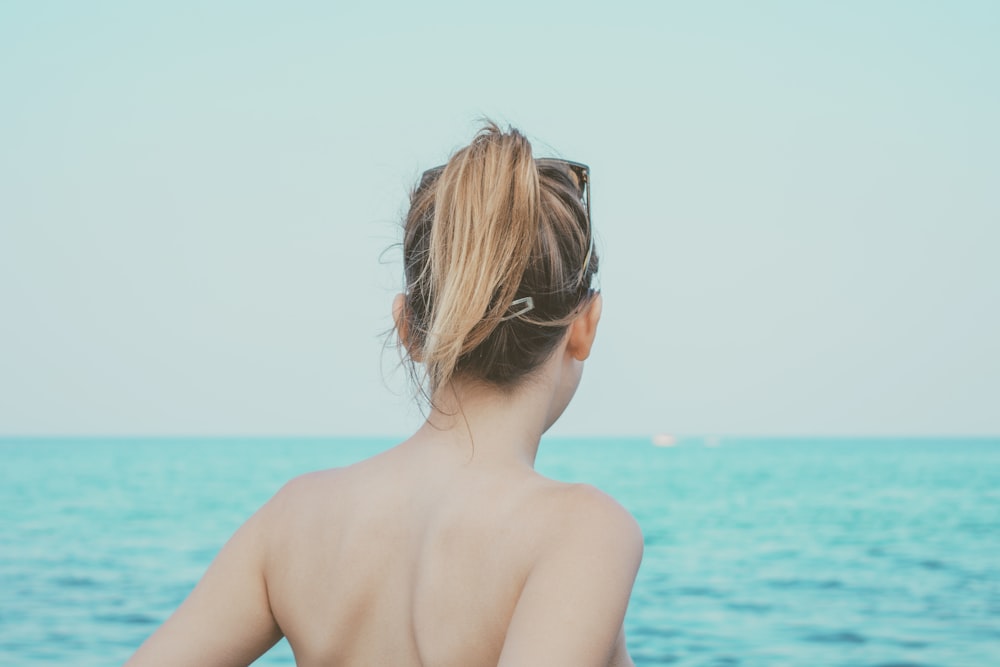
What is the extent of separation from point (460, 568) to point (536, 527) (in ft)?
0.37

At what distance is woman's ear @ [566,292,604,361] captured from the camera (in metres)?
1.36

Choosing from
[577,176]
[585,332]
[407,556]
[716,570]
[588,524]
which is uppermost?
[577,176]

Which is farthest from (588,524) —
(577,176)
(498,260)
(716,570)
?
(716,570)

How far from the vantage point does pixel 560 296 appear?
128 centimetres

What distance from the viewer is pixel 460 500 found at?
1.24 meters

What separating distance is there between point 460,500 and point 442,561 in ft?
0.24

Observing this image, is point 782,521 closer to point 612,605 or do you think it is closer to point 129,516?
point 129,516

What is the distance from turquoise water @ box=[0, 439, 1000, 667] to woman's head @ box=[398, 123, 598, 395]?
29.2ft

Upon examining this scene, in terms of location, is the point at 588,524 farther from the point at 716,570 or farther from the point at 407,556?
the point at 716,570

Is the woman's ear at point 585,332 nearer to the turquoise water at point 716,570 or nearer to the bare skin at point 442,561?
the bare skin at point 442,561

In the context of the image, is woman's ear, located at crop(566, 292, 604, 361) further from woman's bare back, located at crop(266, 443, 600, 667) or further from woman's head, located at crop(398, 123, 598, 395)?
woman's bare back, located at crop(266, 443, 600, 667)

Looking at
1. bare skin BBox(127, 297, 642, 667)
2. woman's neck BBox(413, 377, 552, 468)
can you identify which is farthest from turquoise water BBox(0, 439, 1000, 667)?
woman's neck BBox(413, 377, 552, 468)

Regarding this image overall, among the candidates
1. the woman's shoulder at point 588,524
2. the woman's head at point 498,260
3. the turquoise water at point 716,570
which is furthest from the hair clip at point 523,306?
the turquoise water at point 716,570

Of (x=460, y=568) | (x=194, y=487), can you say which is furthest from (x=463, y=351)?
(x=194, y=487)
